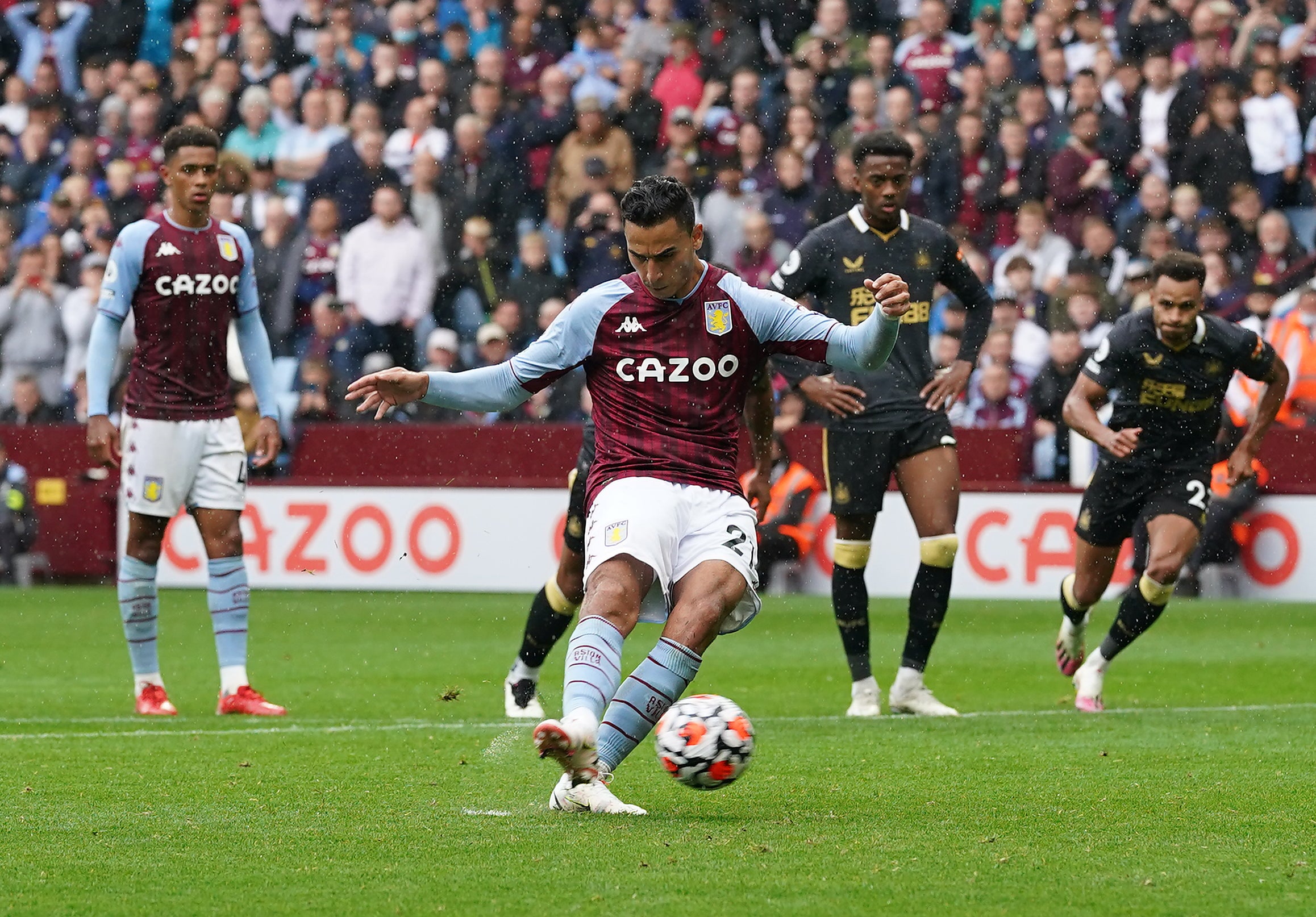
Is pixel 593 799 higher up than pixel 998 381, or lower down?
lower down

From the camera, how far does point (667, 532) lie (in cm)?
585

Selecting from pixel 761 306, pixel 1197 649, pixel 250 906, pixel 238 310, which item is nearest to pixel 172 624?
pixel 238 310

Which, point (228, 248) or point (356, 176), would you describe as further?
point (356, 176)

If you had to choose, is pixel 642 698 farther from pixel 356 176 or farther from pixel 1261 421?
pixel 356 176

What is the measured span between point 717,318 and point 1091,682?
381cm

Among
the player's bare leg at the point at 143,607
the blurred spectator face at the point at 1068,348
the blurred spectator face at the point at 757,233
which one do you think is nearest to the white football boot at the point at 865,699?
the player's bare leg at the point at 143,607

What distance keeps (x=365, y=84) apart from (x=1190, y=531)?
1273cm

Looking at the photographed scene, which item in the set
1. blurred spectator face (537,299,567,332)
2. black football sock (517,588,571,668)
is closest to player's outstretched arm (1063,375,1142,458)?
black football sock (517,588,571,668)

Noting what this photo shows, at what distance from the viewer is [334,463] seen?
57.0 feet

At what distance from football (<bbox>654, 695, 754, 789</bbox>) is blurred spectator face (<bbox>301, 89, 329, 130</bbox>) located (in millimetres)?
14944

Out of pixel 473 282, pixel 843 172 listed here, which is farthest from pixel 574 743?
pixel 473 282

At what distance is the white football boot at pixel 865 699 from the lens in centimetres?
881

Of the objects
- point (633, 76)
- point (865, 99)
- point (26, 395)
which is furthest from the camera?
point (26, 395)

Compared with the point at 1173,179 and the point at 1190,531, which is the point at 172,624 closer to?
the point at 1190,531
